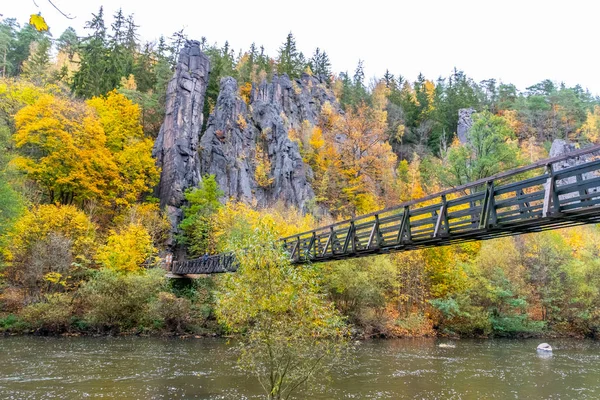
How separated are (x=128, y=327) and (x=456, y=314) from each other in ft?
73.4

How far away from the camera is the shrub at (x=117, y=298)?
23469 mm

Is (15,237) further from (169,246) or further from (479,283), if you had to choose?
(479,283)

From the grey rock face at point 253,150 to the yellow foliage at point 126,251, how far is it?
11.9 meters

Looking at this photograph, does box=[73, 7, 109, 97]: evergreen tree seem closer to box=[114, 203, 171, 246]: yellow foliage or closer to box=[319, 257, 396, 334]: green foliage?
box=[114, 203, 171, 246]: yellow foliage

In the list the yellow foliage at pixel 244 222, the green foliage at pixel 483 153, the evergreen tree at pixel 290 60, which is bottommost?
the yellow foliage at pixel 244 222

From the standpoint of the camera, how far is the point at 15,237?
23.9 meters

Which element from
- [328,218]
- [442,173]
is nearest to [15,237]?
[328,218]

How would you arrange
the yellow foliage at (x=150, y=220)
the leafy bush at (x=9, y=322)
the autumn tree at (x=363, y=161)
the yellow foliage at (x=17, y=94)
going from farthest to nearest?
the autumn tree at (x=363, y=161), the yellow foliage at (x=17, y=94), the yellow foliage at (x=150, y=220), the leafy bush at (x=9, y=322)

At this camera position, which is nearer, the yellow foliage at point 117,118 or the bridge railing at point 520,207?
the bridge railing at point 520,207

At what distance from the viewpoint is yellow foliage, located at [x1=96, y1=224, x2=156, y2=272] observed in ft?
82.9

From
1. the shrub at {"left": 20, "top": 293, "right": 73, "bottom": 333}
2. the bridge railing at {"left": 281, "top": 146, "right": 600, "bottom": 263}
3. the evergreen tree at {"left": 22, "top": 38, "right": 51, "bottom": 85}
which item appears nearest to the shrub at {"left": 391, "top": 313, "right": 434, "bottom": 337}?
the bridge railing at {"left": 281, "top": 146, "right": 600, "bottom": 263}

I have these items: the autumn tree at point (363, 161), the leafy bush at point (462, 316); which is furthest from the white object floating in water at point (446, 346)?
the autumn tree at point (363, 161)

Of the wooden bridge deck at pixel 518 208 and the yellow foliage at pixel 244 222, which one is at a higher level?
the yellow foliage at pixel 244 222

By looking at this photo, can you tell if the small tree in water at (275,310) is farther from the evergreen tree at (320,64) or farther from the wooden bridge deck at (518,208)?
the evergreen tree at (320,64)
